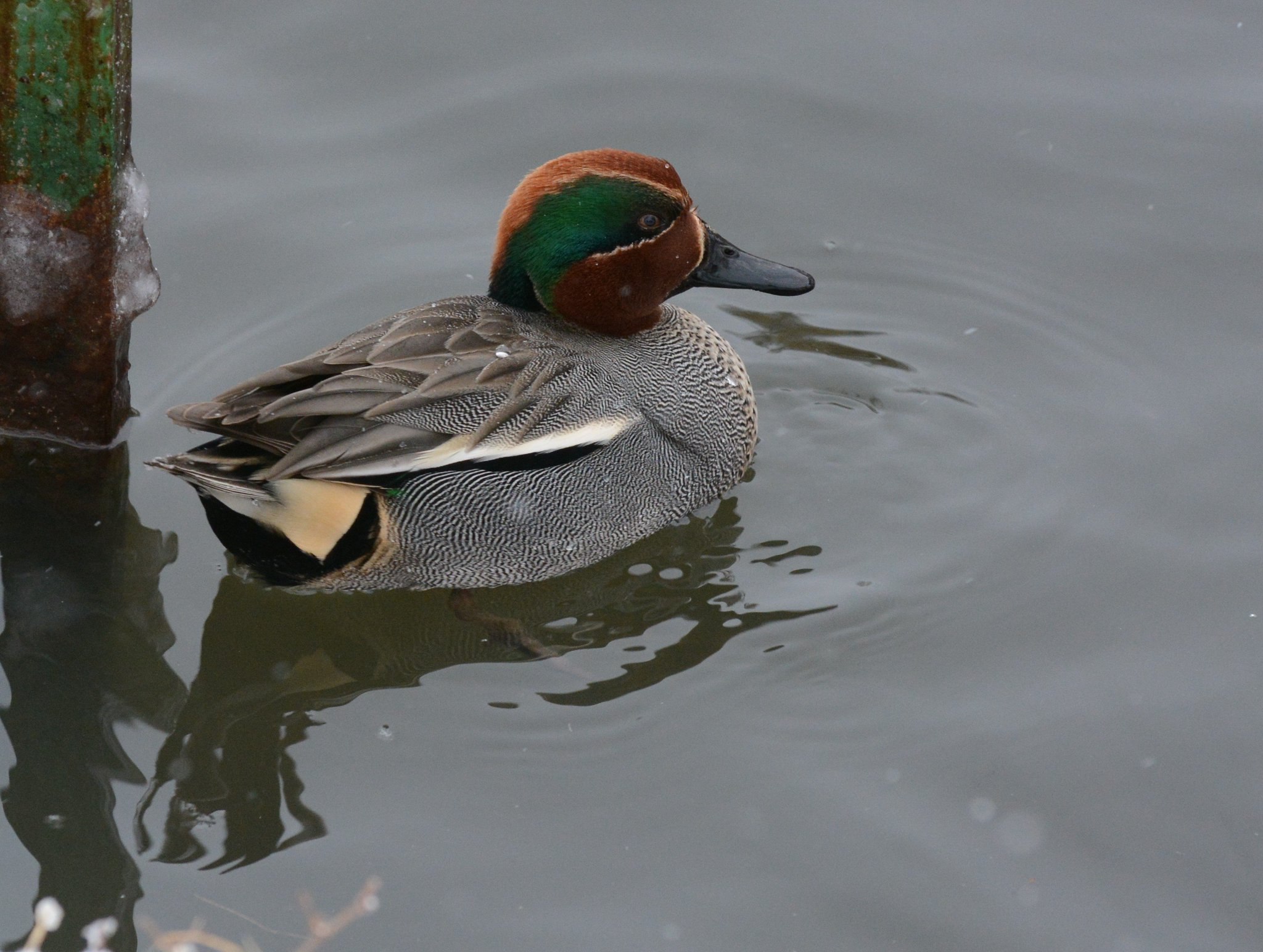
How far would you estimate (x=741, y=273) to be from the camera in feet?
16.7

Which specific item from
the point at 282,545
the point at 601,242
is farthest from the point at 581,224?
the point at 282,545

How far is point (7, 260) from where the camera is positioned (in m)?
4.40

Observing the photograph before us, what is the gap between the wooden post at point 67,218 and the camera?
4082 millimetres

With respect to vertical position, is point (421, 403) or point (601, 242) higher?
point (601, 242)

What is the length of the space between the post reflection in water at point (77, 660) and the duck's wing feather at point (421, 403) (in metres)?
0.81

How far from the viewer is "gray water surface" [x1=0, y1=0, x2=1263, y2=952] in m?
3.94

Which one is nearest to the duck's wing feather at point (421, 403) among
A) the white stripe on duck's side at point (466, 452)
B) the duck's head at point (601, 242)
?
the white stripe on duck's side at point (466, 452)

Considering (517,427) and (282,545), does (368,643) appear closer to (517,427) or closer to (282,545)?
(282,545)

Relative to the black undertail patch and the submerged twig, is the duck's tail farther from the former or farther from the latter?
the submerged twig

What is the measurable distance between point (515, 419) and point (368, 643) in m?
0.90

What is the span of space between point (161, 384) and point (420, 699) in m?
1.79

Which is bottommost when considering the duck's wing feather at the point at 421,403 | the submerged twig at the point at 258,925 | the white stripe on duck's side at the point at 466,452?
the submerged twig at the point at 258,925

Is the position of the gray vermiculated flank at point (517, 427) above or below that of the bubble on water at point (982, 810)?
above

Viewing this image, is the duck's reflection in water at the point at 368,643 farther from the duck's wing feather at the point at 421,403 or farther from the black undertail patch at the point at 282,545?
the duck's wing feather at the point at 421,403
